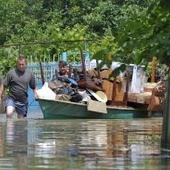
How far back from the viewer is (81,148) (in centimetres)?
964

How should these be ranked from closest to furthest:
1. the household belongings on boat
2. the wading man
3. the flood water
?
1. the flood water
2. the wading man
3. the household belongings on boat

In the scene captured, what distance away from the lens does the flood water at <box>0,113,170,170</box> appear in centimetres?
778

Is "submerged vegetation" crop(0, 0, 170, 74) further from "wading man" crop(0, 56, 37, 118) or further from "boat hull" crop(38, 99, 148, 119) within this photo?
"wading man" crop(0, 56, 37, 118)

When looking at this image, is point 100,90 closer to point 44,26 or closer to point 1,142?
point 1,142

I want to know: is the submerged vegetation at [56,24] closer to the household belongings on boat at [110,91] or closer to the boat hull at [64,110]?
the household belongings on boat at [110,91]

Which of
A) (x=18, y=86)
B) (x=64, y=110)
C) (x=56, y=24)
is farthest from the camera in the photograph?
(x=56, y=24)

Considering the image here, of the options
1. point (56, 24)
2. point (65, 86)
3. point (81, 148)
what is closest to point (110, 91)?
point (65, 86)

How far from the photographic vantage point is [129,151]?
920cm

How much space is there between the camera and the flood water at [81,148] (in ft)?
25.5

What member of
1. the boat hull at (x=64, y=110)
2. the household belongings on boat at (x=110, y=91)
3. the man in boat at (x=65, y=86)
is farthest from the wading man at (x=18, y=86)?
the man in boat at (x=65, y=86)

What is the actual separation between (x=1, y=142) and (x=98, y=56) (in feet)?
8.26

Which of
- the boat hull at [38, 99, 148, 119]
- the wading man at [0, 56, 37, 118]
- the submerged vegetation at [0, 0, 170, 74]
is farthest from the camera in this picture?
the submerged vegetation at [0, 0, 170, 74]

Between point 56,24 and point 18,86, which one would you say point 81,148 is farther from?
point 56,24

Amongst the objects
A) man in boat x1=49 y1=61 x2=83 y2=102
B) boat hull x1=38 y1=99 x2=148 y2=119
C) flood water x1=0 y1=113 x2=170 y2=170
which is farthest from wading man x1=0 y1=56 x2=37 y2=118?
flood water x1=0 y1=113 x2=170 y2=170
